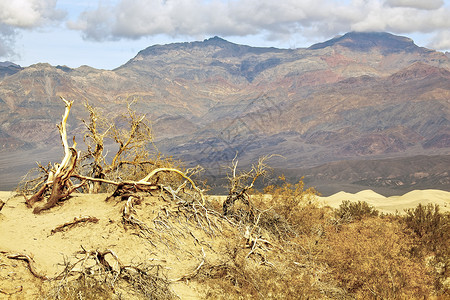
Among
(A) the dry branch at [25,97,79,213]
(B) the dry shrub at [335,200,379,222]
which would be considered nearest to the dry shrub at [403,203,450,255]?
(B) the dry shrub at [335,200,379,222]

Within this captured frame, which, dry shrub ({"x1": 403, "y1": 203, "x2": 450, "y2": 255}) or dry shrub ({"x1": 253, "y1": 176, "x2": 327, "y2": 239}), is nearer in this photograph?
dry shrub ({"x1": 403, "y1": 203, "x2": 450, "y2": 255})

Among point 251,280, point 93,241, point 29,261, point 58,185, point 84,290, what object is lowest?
point 251,280

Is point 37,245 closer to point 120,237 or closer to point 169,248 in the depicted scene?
point 120,237

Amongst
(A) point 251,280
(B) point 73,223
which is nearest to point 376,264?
(A) point 251,280

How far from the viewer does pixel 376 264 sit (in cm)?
882

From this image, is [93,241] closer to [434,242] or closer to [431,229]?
[434,242]

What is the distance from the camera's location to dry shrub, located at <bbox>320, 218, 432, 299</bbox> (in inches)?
323

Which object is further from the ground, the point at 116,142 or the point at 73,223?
the point at 116,142

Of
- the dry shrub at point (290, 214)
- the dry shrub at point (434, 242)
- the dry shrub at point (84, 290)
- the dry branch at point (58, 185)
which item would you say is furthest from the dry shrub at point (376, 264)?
the dry branch at point (58, 185)

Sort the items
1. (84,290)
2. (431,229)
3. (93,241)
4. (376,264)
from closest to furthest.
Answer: (84,290) → (93,241) → (376,264) → (431,229)

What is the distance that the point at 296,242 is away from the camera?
35.6 ft

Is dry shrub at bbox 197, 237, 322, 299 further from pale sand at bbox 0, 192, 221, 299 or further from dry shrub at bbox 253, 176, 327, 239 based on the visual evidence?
dry shrub at bbox 253, 176, 327, 239

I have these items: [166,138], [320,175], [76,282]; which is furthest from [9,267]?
[166,138]

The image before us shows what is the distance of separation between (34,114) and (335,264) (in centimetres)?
19188
